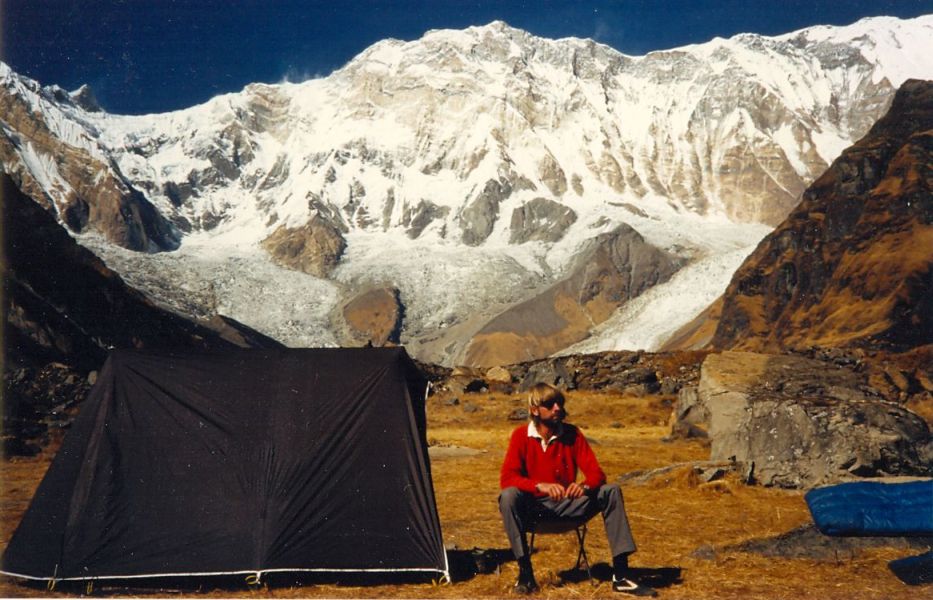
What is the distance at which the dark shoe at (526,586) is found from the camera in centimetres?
800

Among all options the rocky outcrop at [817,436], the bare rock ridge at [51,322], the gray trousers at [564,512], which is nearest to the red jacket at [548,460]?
the gray trousers at [564,512]

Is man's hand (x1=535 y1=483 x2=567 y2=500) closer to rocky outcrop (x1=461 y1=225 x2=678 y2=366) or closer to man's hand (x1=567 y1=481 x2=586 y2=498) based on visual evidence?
man's hand (x1=567 y1=481 x2=586 y2=498)

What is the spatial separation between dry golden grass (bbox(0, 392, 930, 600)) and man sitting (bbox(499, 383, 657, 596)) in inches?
18.0

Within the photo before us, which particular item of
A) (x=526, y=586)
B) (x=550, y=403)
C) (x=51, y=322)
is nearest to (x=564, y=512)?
(x=526, y=586)

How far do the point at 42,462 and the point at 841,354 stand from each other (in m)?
36.1

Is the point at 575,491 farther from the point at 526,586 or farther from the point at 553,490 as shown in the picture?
the point at 526,586

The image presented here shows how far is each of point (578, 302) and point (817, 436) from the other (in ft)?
446

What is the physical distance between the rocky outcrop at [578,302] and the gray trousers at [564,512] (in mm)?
114690

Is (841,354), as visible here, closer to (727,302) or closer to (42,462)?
(42,462)

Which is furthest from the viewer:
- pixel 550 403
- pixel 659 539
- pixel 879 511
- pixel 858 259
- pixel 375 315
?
pixel 375 315

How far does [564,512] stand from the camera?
798 centimetres

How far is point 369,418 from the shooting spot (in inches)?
374

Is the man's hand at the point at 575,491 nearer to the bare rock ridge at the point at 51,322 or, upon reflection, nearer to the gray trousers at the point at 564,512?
the gray trousers at the point at 564,512

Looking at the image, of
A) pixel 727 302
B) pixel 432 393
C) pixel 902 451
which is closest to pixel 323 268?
pixel 727 302
